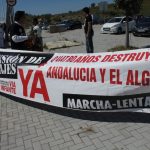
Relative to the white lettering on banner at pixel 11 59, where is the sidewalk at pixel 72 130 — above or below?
below

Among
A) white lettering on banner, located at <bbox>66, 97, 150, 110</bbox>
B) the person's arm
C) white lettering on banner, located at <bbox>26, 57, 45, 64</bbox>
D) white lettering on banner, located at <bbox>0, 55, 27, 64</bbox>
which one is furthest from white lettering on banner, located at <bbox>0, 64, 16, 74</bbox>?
white lettering on banner, located at <bbox>66, 97, 150, 110</bbox>

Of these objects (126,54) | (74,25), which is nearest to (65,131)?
(126,54)

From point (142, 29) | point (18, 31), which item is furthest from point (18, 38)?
point (142, 29)

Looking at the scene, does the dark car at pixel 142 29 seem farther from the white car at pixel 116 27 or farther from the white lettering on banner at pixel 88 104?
the white lettering on banner at pixel 88 104

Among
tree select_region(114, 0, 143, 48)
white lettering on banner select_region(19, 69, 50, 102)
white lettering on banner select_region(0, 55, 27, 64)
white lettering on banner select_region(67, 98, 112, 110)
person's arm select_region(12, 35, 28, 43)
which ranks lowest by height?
white lettering on banner select_region(67, 98, 112, 110)

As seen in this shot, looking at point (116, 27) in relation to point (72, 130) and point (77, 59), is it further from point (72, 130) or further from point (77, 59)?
point (72, 130)

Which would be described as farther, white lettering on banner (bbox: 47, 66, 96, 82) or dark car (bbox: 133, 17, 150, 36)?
dark car (bbox: 133, 17, 150, 36)

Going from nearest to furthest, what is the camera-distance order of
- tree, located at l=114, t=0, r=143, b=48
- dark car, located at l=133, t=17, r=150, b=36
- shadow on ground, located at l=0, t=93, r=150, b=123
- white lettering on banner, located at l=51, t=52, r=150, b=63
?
1. white lettering on banner, located at l=51, t=52, r=150, b=63
2. shadow on ground, located at l=0, t=93, r=150, b=123
3. tree, located at l=114, t=0, r=143, b=48
4. dark car, located at l=133, t=17, r=150, b=36

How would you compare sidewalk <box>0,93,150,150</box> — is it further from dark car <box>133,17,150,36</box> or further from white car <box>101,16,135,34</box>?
white car <box>101,16,135,34</box>

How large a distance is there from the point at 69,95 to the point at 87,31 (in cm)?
684

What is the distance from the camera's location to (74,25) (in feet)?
158

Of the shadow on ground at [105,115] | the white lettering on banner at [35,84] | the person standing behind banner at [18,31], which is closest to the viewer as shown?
the shadow on ground at [105,115]

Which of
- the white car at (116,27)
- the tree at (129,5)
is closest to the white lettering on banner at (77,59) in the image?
the tree at (129,5)

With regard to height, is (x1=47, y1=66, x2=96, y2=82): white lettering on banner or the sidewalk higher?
(x1=47, y1=66, x2=96, y2=82): white lettering on banner
